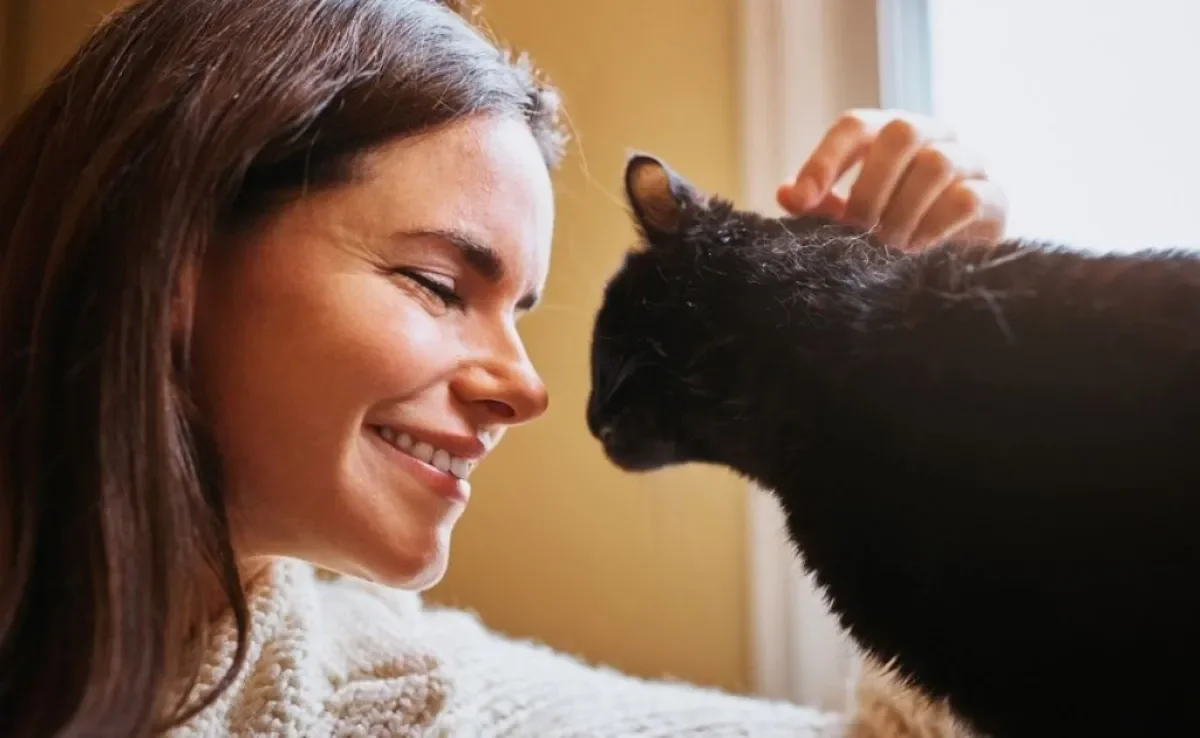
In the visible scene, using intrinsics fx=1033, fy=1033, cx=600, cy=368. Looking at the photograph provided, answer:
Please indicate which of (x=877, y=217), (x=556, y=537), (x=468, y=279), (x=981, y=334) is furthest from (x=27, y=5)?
(x=981, y=334)

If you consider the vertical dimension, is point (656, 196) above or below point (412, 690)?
above

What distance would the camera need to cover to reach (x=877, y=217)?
2.73 ft

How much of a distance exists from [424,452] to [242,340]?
14 cm

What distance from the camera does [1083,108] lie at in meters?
1.05

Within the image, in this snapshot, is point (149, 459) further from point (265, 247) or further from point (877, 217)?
point (877, 217)

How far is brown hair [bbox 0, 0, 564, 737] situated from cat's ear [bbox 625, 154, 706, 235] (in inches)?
6.3

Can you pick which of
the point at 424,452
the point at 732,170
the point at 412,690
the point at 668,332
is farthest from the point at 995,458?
the point at 732,170

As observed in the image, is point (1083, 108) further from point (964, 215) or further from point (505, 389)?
point (505, 389)

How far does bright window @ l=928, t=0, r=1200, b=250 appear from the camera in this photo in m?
0.99

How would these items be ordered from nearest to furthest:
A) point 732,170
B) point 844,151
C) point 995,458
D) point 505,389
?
point 995,458 < point 505,389 < point 844,151 < point 732,170

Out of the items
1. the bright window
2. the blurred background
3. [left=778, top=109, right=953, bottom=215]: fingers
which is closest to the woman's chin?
[left=778, top=109, right=953, bottom=215]: fingers

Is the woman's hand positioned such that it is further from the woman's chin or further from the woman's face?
the woman's chin

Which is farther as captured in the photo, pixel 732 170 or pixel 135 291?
pixel 732 170

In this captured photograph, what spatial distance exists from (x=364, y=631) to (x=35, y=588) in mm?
310
